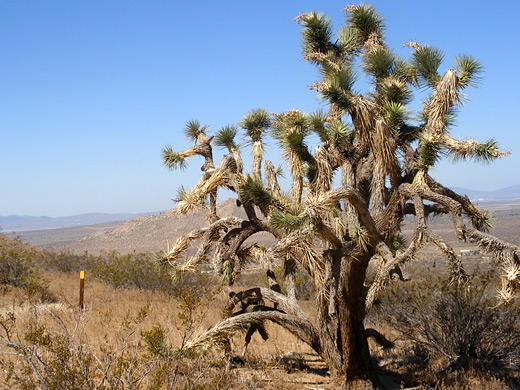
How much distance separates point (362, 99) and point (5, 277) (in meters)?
11.7

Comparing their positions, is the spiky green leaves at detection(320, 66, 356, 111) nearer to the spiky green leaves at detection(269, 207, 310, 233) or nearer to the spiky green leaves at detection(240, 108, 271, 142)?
the spiky green leaves at detection(269, 207, 310, 233)

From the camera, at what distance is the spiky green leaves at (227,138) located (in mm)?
8320

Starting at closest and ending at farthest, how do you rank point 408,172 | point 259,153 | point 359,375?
point 408,172 → point 359,375 → point 259,153

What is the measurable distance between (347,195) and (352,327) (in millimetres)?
2028

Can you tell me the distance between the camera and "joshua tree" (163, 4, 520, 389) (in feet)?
18.5

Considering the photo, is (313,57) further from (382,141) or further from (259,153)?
(382,141)

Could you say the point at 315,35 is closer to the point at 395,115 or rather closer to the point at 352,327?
the point at 395,115

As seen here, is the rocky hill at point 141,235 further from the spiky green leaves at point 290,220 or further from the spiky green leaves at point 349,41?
the spiky green leaves at point 290,220

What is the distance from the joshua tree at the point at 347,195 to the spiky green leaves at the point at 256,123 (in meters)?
0.02

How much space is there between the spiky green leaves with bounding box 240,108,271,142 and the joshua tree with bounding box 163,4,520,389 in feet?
0.05

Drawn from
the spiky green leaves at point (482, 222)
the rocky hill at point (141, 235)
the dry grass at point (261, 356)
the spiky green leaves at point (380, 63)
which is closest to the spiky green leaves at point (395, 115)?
the spiky green leaves at point (380, 63)

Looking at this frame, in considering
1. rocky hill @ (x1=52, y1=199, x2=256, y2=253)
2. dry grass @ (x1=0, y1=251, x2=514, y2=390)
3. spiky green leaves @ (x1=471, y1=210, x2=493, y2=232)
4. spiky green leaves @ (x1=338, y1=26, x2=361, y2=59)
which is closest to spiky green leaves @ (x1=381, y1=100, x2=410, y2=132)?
spiky green leaves @ (x1=471, y1=210, x2=493, y2=232)

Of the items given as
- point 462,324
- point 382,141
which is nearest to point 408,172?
point 382,141

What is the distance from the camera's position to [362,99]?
18.4ft
